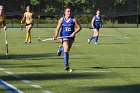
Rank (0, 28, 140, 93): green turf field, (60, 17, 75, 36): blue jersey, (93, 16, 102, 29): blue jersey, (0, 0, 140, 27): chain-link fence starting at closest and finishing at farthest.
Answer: (0, 28, 140, 93): green turf field, (60, 17, 75, 36): blue jersey, (93, 16, 102, 29): blue jersey, (0, 0, 140, 27): chain-link fence

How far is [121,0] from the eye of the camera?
75.6 meters

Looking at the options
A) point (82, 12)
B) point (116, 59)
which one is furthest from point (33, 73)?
point (82, 12)

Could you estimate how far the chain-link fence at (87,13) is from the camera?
66812 millimetres

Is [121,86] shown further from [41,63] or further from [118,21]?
[118,21]

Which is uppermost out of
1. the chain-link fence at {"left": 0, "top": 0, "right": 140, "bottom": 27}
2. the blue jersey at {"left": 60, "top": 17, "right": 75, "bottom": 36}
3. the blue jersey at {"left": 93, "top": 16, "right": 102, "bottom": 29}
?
the blue jersey at {"left": 60, "top": 17, "right": 75, "bottom": 36}

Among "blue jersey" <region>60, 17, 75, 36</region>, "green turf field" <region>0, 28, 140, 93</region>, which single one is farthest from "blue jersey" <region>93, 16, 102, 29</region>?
"blue jersey" <region>60, 17, 75, 36</region>

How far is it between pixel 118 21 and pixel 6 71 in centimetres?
5418

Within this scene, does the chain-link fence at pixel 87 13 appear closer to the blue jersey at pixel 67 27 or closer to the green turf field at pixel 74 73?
the green turf field at pixel 74 73

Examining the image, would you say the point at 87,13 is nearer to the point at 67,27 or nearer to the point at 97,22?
the point at 97,22

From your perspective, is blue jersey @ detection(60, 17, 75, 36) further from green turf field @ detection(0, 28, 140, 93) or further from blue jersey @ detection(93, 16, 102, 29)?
blue jersey @ detection(93, 16, 102, 29)

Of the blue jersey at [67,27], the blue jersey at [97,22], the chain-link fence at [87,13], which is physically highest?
the blue jersey at [67,27]

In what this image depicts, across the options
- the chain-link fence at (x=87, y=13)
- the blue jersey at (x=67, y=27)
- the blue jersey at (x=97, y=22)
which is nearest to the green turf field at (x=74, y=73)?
the blue jersey at (x=67, y=27)

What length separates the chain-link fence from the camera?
6681cm

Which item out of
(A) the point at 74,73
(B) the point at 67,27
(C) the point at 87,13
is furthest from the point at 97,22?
(C) the point at 87,13
